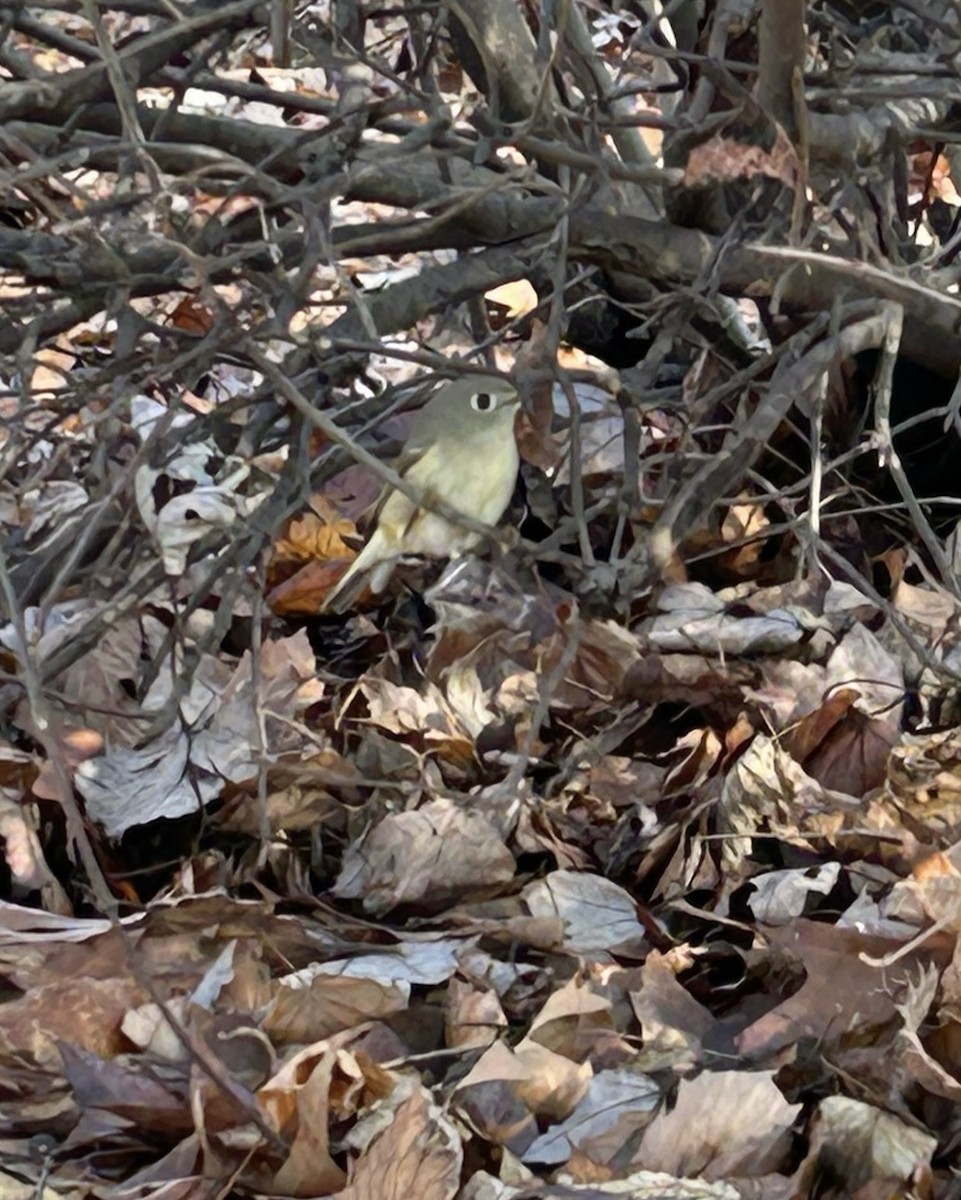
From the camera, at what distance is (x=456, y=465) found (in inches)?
105

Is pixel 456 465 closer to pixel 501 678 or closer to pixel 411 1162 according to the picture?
pixel 501 678

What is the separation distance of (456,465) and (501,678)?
16.5 inches

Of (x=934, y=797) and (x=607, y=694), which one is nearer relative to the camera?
(x=934, y=797)

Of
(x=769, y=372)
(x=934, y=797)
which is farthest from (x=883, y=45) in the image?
(x=934, y=797)

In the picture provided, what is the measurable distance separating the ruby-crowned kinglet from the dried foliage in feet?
0.38

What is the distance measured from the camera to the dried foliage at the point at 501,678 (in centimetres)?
182

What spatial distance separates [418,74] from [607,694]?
1140mm

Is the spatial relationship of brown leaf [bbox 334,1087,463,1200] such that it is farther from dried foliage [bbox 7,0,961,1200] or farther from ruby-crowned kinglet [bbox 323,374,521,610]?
ruby-crowned kinglet [bbox 323,374,521,610]

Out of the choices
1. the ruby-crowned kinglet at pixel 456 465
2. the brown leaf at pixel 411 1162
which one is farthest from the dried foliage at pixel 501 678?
the ruby-crowned kinglet at pixel 456 465

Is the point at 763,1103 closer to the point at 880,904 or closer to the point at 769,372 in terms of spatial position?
the point at 880,904

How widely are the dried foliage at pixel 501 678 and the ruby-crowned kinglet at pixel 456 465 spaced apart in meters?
0.12

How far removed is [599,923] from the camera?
7.34 ft

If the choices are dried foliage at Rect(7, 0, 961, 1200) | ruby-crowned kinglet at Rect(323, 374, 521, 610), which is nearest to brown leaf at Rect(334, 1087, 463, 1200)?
dried foliage at Rect(7, 0, 961, 1200)

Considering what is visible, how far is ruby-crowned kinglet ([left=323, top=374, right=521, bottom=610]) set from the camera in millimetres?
2664
